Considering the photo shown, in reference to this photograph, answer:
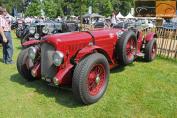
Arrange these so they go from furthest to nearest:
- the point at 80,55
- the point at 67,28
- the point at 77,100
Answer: the point at 67,28
the point at 80,55
the point at 77,100

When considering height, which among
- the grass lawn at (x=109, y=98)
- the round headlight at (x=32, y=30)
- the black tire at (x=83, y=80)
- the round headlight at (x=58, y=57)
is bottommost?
the grass lawn at (x=109, y=98)

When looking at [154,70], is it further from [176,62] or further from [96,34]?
[96,34]

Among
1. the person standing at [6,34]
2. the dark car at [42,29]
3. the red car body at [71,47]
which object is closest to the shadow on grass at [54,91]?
the red car body at [71,47]

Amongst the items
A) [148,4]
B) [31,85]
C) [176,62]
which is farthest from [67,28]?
[148,4]

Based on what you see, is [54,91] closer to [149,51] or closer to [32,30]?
[149,51]

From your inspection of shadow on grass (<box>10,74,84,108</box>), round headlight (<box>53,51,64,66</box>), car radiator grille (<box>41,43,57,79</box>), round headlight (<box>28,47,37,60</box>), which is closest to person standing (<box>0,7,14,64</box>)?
shadow on grass (<box>10,74,84,108</box>)

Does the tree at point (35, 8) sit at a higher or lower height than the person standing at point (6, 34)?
higher

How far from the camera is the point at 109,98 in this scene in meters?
5.56

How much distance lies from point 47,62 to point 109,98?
140 cm

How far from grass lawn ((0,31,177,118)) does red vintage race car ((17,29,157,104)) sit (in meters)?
0.29

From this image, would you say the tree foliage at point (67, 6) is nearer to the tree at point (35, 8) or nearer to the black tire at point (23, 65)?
the tree at point (35, 8)

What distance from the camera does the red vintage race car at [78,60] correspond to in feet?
16.5

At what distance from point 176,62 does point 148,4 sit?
22948mm

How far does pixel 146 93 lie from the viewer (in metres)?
5.82
